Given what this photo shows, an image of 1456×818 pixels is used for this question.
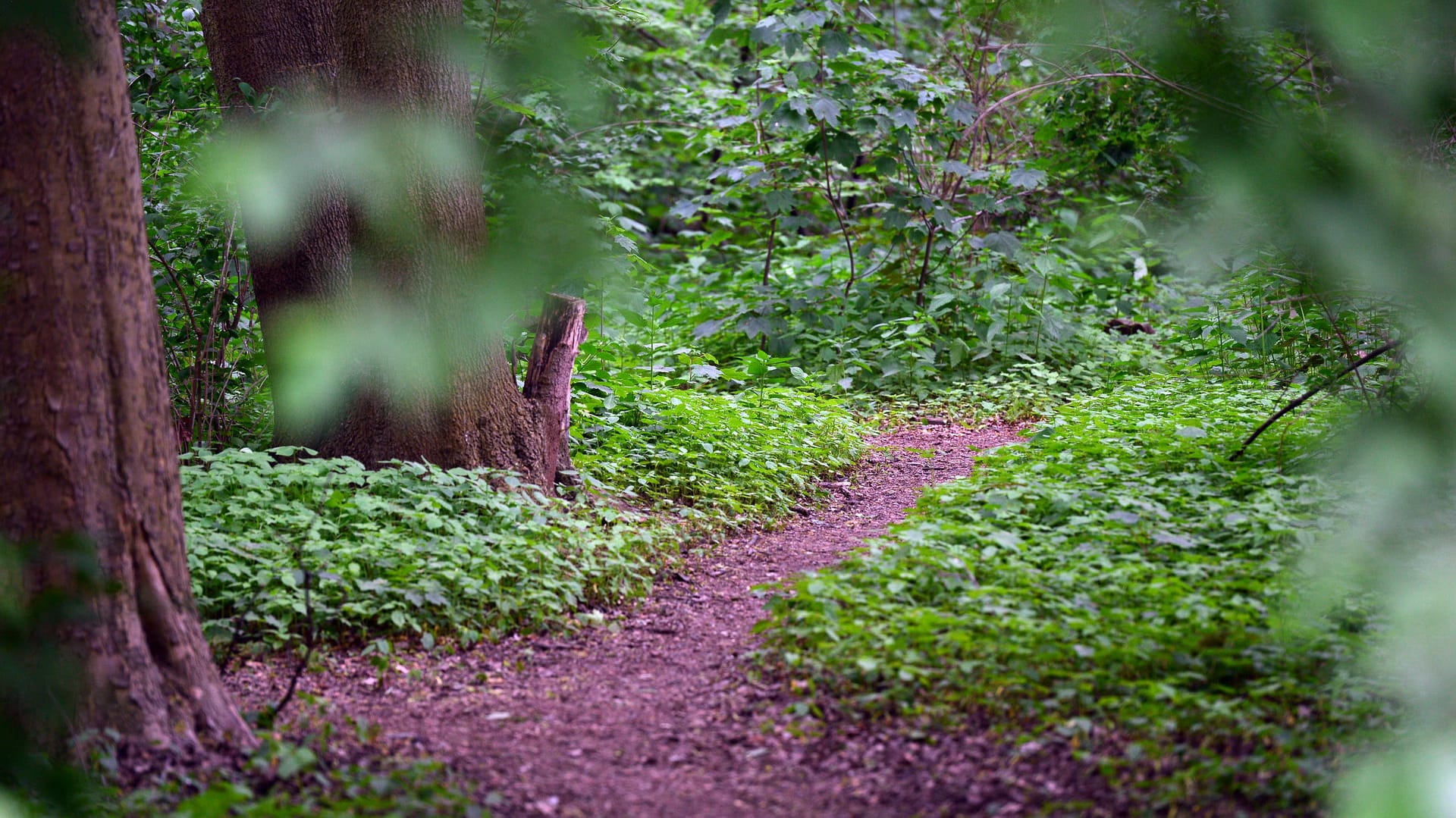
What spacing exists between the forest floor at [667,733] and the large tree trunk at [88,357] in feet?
2.51

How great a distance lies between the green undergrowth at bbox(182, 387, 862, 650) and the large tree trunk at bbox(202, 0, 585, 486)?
19cm

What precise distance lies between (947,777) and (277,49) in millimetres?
4087

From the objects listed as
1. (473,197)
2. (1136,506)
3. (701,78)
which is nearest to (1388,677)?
(1136,506)

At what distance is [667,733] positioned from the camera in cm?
324

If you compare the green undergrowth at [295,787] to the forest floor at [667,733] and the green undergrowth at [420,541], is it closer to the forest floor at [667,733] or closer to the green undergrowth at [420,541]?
the forest floor at [667,733]

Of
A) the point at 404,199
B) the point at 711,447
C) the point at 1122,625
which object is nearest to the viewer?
the point at 1122,625

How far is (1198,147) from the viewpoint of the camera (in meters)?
1.20

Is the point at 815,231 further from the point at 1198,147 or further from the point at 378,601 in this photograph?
the point at 1198,147

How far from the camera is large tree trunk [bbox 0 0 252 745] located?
2.51 metres

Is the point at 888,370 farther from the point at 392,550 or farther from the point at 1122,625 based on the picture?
the point at 1122,625

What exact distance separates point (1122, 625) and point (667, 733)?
142 cm

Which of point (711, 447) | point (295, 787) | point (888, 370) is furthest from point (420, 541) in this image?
point (888, 370)

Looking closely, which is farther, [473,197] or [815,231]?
[815,231]

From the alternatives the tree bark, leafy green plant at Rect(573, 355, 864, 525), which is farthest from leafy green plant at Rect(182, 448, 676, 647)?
leafy green plant at Rect(573, 355, 864, 525)
